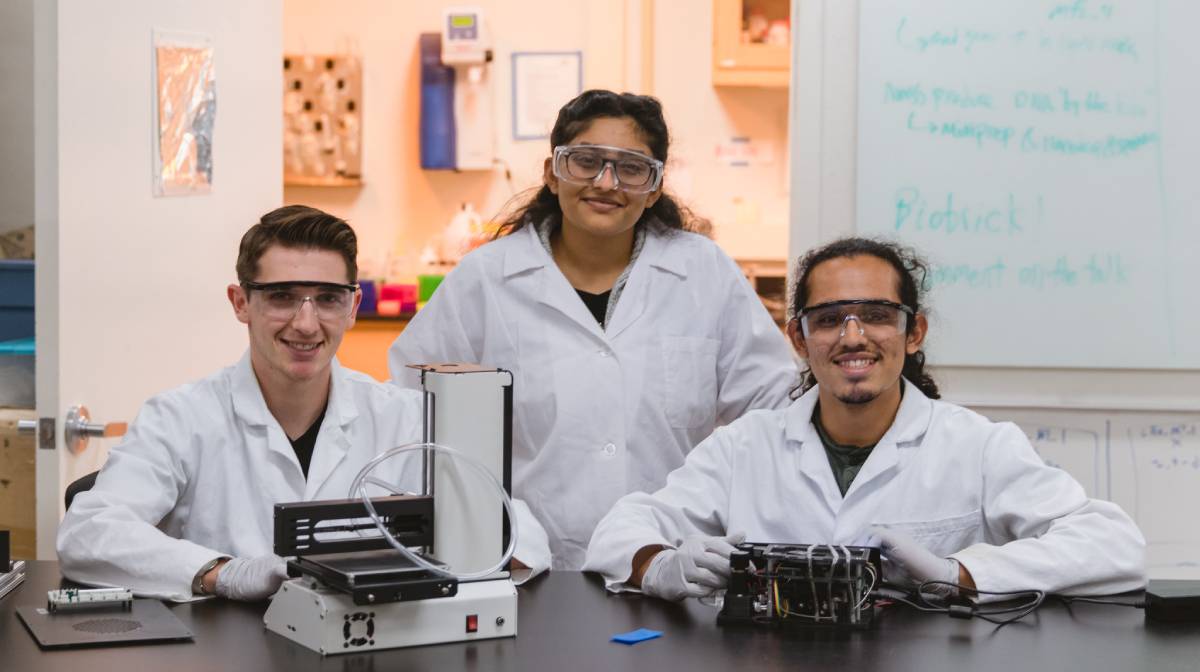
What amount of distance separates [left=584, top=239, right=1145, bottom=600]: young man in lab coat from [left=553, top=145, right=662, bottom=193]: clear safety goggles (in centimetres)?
36

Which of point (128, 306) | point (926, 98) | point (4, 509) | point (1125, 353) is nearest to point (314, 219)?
point (128, 306)

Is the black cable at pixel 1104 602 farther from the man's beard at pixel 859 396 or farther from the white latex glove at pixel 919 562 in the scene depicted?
the man's beard at pixel 859 396

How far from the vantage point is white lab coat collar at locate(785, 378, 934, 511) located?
6.07ft

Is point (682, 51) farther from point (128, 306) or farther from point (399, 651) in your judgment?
point (399, 651)

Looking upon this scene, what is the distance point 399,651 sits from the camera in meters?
1.37

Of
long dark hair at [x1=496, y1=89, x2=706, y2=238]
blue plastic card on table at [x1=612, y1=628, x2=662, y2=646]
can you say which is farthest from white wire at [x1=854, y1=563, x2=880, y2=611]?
long dark hair at [x1=496, y1=89, x2=706, y2=238]

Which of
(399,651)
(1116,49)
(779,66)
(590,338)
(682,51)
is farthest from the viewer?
(682,51)

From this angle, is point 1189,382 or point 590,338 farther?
point 1189,382

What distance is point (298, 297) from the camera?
181cm

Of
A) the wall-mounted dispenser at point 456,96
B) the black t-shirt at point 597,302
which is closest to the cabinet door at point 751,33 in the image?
the wall-mounted dispenser at point 456,96

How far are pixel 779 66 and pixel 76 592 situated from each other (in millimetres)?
3489

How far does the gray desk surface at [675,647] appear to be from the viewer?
1.33 m

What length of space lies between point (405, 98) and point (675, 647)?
13.0 ft

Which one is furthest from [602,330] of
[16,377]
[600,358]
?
[16,377]
